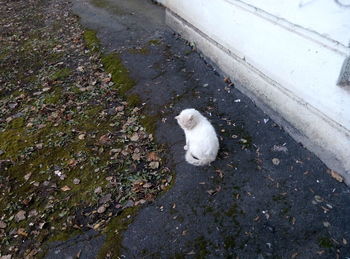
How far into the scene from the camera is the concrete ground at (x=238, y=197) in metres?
3.40

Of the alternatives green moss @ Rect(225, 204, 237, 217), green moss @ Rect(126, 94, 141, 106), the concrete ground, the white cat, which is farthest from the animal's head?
green moss @ Rect(126, 94, 141, 106)

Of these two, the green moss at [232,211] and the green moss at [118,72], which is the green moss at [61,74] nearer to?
the green moss at [118,72]

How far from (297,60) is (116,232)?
3265mm

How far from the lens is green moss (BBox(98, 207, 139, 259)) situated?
3.46 metres

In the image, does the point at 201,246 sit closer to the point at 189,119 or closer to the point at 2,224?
the point at 189,119

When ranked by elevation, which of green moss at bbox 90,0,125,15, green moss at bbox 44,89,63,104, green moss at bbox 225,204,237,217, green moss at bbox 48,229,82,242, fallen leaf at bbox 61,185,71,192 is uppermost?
green moss at bbox 90,0,125,15

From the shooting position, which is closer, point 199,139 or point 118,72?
point 199,139

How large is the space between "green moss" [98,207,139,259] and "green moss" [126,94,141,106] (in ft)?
7.72

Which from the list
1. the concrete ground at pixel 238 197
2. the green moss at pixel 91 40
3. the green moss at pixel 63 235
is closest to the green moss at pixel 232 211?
the concrete ground at pixel 238 197

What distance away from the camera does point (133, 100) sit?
581 cm

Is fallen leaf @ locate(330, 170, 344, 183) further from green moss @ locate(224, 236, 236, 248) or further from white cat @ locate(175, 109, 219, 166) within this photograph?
green moss @ locate(224, 236, 236, 248)

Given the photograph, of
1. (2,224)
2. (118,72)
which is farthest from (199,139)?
(118,72)

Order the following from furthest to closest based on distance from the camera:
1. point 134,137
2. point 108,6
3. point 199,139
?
point 108,6
point 134,137
point 199,139

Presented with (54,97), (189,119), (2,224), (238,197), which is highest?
(189,119)
